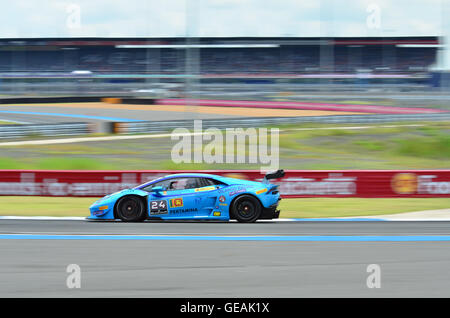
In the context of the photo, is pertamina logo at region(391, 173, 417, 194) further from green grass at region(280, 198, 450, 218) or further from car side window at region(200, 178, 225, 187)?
car side window at region(200, 178, 225, 187)

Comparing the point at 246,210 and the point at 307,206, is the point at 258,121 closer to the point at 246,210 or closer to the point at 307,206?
the point at 307,206

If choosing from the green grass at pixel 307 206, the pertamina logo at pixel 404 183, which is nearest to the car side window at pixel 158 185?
the green grass at pixel 307 206

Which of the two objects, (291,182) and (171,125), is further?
(171,125)

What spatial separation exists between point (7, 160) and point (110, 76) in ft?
168

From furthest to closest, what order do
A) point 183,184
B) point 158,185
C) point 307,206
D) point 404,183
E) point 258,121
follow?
point 258,121 < point 404,183 < point 307,206 < point 158,185 < point 183,184

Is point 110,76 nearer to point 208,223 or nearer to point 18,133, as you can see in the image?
point 18,133

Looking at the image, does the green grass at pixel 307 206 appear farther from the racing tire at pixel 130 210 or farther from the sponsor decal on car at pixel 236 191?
the sponsor decal on car at pixel 236 191

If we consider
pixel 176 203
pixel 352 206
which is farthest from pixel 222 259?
pixel 352 206

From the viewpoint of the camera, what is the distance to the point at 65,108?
4844 centimetres

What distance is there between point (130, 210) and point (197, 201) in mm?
1265

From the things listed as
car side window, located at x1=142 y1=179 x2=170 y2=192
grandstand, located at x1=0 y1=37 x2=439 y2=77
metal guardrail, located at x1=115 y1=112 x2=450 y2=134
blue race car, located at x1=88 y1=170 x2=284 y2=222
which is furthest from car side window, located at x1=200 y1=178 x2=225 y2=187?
grandstand, located at x1=0 y1=37 x2=439 y2=77

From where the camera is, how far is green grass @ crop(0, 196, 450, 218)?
13.4m

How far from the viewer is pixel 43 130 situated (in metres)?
29.2
